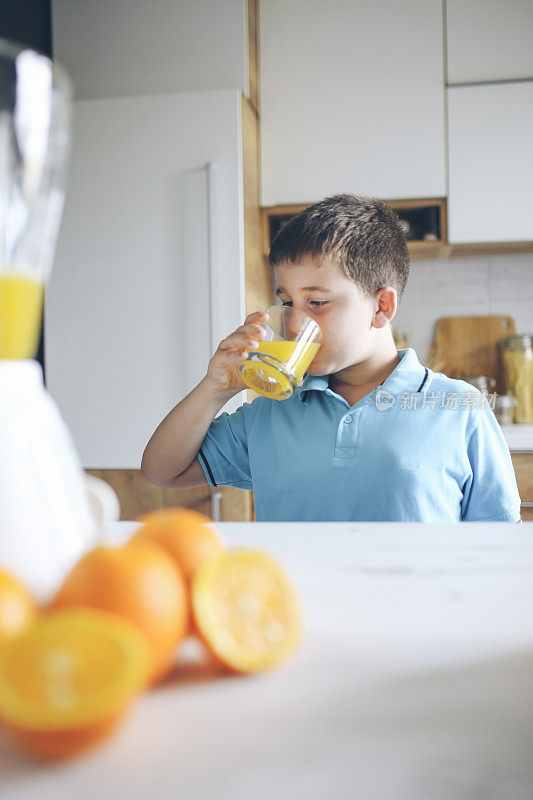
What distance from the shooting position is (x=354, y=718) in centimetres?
31

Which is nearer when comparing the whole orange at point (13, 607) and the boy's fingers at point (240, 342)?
the whole orange at point (13, 607)

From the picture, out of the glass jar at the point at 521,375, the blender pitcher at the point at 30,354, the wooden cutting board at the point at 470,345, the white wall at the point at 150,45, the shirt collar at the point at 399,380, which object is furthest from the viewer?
the wooden cutting board at the point at 470,345

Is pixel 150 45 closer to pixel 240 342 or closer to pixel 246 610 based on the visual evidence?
pixel 240 342

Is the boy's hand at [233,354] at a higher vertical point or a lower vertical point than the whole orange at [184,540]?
higher

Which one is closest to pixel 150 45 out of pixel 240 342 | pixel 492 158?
pixel 492 158

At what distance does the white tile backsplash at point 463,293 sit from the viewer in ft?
8.45

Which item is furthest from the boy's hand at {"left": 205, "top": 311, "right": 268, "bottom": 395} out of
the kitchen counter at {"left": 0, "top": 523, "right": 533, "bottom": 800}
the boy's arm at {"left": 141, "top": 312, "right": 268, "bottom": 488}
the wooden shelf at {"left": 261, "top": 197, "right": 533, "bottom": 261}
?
the wooden shelf at {"left": 261, "top": 197, "right": 533, "bottom": 261}

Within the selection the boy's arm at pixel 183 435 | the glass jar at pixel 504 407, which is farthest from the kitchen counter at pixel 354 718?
the glass jar at pixel 504 407

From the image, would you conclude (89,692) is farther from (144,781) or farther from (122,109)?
(122,109)

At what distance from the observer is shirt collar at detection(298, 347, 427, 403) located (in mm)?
1116

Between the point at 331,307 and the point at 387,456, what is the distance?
10.1 inches

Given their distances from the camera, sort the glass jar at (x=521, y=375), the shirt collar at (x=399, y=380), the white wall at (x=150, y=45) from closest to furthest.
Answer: the shirt collar at (x=399, y=380)
the white wall at (x=150, y=45)
the glass jar at (x=521, y=375)

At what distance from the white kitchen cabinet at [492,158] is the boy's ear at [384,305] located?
46.7 inches

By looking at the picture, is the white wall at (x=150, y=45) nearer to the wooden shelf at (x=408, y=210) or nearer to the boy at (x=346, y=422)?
the wooden shelf at (x=408, y=210)
